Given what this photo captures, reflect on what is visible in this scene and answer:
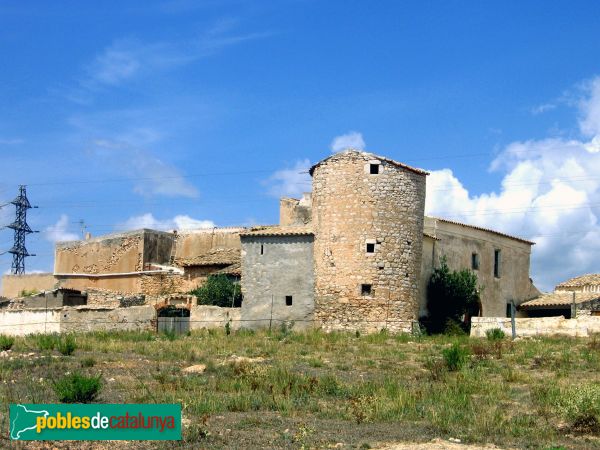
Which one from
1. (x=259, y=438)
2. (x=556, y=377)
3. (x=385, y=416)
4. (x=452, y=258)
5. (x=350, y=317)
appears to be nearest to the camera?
(x=259, y=438)

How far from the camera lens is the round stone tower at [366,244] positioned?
32188 mm

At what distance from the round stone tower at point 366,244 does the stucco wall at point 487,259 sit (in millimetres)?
2609

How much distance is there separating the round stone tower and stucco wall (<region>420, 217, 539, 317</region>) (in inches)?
103

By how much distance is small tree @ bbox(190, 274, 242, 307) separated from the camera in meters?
37.5

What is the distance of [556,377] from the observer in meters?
20.1

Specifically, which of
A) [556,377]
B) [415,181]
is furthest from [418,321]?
[556,377]

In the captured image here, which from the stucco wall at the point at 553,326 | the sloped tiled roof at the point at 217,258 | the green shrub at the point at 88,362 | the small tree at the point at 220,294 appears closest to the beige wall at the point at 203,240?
the sloped tiled roof at the point at 217,258

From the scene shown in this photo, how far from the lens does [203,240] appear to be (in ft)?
157

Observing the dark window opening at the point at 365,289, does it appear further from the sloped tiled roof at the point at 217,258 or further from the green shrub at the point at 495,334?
the sloped tiled roof at the point at 217,258

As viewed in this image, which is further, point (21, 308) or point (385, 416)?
point (21, 308)

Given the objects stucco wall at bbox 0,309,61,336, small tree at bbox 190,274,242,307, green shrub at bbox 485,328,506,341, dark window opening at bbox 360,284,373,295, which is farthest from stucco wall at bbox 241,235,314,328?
stucco wall at bbox 0,309,61,336

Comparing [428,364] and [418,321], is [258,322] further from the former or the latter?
[428,364]

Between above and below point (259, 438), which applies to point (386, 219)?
above

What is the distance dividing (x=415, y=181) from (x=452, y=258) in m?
5.62
